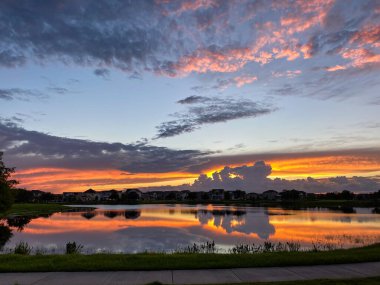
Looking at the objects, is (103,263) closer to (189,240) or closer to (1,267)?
(1,267)

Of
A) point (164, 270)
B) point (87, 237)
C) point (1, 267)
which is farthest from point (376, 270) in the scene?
point (87, 237)

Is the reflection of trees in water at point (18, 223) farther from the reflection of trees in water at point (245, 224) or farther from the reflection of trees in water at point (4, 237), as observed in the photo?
the reflection of trees in water at point (245, 224)

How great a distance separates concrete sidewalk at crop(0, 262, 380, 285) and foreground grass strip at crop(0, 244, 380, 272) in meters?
0.53

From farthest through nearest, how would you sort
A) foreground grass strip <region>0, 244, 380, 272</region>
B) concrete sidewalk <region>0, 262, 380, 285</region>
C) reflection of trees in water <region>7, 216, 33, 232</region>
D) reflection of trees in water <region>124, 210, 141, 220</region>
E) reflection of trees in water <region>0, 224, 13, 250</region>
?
1. reflection of trees in water <region>124, 210, 141, 220</region>
2. reflection of trees in water <region>7, 216, 33, 232</region>
3. reflection of trees in water <region>0, 224, 13, 250</region>
4. foreground grass strip <region>0, 244, 380, 272</region>
5. concrete sidewalk <region>0, 262, 380, 285</region>

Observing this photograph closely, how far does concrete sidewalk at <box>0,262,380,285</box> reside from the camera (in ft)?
37.6

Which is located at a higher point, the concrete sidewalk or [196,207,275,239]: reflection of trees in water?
the concrete sidewalk

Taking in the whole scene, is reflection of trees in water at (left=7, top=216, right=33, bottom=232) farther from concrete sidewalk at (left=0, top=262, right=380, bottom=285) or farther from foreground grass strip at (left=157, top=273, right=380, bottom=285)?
foreground grass strip at (left=157, top=273, right=380, bottom=285)

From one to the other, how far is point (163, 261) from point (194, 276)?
246cm

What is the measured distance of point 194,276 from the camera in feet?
39.7

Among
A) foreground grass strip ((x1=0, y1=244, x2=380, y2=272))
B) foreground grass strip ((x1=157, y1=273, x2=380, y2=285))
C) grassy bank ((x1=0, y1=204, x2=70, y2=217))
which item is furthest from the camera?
grassy bank ((x1=0, y1=204, x2=70, y2=217))

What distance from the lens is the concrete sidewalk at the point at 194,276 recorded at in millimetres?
11469

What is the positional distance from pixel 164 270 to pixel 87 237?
911 inches

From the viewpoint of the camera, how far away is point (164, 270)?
43.0 ft

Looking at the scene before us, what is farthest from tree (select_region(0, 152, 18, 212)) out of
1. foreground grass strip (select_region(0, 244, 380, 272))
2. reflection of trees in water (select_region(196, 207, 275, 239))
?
foreground grass strip (select_region(0, 244, 380, 272))
